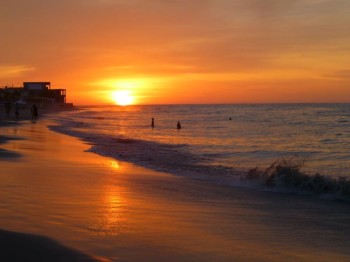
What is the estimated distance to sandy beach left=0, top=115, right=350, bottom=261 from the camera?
482cm

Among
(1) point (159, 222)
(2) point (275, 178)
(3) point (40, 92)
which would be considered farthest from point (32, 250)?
(3) point (40, 92)

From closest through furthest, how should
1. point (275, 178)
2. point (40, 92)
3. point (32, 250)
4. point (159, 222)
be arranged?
point (32, 250) → point (159, 222) → point (275, 178) → point (40, 92)

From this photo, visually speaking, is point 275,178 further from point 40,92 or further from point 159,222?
point 40,92

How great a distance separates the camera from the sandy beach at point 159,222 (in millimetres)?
4824

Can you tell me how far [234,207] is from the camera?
7.62 metres

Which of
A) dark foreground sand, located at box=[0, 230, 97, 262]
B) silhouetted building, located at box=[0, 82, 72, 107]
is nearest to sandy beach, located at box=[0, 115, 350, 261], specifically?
dark foreground sand, located at box=[0, 230, 97, 262]

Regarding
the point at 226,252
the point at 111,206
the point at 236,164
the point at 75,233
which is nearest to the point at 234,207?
the point at 111,206

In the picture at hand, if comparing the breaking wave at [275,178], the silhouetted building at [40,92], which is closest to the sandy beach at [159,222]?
the breaking wave at [275,178]

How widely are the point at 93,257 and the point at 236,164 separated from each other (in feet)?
38.8

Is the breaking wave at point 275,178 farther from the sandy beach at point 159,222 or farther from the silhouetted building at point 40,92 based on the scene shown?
the silhouetted building at point 40,92

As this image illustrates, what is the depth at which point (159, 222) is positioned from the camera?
6.16 metres

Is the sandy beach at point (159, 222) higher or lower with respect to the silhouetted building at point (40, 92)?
lower

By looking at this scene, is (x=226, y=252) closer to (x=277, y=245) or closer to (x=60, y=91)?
(x=277, y=245)

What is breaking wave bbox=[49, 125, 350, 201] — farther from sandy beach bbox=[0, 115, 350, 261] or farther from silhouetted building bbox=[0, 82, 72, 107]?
silhouetted building bbox=[0, 82, 72, 107]
